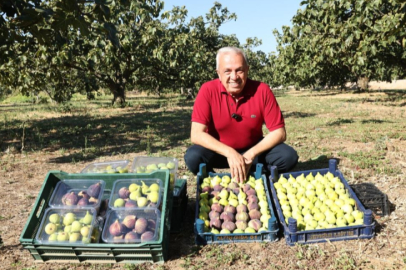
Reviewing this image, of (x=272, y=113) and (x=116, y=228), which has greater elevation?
(x=272, y=113)

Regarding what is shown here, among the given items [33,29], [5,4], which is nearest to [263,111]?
[33,29]

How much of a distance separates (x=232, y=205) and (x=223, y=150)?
2.05 ft

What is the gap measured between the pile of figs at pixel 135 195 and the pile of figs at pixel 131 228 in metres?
0.08

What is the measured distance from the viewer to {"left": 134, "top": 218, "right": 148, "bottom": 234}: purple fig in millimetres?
2801

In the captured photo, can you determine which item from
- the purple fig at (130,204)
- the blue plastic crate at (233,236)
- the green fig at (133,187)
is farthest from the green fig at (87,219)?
the blue plastic crate at (233,236)

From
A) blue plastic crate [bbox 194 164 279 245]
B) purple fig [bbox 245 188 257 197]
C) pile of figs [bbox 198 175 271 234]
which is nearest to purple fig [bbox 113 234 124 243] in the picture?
blue plastic crate [bbox 194 164 279 245]

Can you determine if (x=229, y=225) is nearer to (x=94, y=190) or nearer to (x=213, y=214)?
(x=213, y=214)

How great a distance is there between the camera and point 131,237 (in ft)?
9.02

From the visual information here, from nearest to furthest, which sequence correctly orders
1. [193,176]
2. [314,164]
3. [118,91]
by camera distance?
[193,176]
[314,164]
[118,91]

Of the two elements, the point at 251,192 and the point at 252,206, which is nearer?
the point at 252,206

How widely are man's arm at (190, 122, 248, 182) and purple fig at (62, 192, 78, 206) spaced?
4.89 ft

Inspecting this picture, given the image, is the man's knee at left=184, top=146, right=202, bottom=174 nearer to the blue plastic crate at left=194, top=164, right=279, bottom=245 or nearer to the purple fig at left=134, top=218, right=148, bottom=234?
the blue plastic crate at left=194, top=164, right=279, bottom=245

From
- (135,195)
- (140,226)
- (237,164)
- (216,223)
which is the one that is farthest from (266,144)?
(140,226)

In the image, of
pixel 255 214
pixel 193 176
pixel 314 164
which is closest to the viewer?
pixel 255 214
